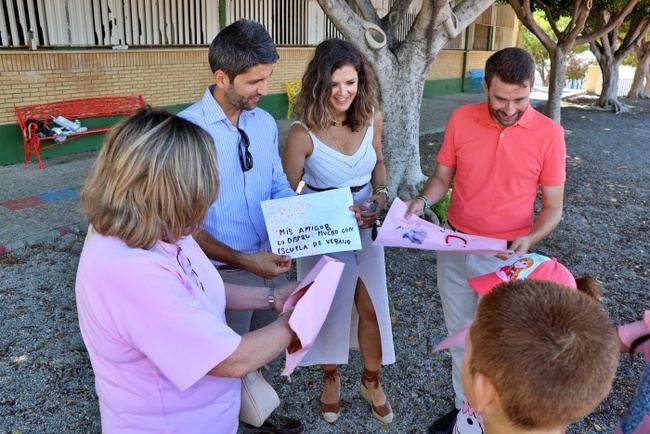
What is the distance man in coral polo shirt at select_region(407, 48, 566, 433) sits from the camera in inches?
97.2

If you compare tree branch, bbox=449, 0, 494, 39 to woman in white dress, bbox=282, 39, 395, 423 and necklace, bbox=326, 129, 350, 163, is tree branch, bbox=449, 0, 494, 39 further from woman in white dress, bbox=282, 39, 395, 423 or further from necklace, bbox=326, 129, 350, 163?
necklace, bbox=326, 129, 350, 163

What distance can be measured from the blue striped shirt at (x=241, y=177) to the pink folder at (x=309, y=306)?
68 cm

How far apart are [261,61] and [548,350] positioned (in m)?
1.64

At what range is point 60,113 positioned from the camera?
28.5ft

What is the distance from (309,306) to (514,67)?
4.73 ft

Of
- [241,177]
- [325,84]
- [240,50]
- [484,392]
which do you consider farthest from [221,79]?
[484,392]

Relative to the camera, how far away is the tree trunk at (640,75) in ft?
73.7

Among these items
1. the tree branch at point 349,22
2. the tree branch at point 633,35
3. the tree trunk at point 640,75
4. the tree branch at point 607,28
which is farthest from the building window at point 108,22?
the tree trunk at point 640,75

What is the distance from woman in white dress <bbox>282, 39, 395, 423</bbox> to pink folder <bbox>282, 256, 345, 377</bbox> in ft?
2.87

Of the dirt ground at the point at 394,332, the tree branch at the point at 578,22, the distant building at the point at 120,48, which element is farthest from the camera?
the tree branch at the point at 578,22

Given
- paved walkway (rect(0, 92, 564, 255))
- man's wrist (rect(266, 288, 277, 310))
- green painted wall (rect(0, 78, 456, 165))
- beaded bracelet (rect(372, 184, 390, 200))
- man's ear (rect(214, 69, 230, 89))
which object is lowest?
paved walkway (rect(0, 92, 564, 255))

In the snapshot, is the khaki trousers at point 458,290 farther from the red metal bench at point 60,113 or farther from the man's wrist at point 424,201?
the red metal bench at point 60,113

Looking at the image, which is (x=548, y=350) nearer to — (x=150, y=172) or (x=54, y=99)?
(x=150, y=172)

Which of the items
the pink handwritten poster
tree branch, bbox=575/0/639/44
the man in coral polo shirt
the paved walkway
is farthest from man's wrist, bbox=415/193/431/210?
tree branch, bbox=575/0/639/44
